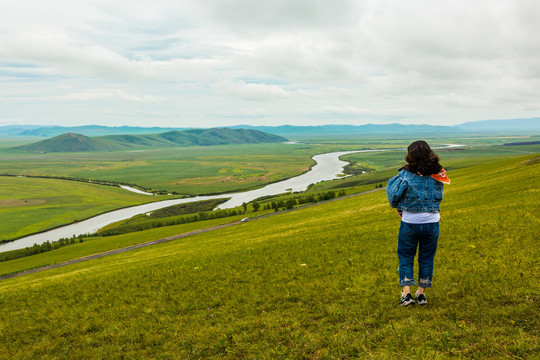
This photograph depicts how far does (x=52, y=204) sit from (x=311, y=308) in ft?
590

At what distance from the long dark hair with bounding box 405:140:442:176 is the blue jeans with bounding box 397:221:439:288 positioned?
4.81 feet

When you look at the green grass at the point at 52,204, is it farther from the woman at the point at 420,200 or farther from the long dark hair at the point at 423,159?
the long dark hair at the point at 423,159

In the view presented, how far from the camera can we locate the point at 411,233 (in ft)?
28.0

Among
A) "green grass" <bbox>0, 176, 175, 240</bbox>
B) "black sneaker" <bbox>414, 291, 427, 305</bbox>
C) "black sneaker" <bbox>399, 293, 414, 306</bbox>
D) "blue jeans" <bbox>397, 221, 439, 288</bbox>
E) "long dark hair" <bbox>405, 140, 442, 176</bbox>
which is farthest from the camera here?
"green grass" <bbox>0, 176, 175, 240</bbox>

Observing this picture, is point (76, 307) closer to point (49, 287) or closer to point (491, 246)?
point (49, 287)

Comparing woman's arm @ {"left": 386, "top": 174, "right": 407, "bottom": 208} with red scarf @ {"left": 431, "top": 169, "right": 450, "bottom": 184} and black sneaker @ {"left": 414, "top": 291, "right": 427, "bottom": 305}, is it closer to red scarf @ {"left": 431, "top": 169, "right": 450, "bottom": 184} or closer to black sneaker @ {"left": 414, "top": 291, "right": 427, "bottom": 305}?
red scarf @ {"left": 431, "top": 169, "right": 450, "bottom": 184}

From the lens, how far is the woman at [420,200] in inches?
326

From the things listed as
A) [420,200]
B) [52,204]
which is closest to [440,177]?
[420,200]

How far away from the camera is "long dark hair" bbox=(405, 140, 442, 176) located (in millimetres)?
8195

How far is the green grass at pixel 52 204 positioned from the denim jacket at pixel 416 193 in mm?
132436

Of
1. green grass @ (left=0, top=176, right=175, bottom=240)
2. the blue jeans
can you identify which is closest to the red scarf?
the blue jeans

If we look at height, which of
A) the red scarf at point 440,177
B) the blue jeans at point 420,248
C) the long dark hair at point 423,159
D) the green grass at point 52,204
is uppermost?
the long dark hair at point 423,159

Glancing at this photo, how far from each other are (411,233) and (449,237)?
9.18m

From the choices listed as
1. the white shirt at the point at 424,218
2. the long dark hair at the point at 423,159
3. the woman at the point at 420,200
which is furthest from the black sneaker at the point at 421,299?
the long dark hair at the point at 423,159
